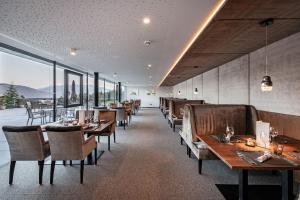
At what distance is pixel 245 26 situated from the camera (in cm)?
284

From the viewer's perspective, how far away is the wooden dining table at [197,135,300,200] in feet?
5.47

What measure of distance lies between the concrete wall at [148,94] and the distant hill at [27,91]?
1577cm

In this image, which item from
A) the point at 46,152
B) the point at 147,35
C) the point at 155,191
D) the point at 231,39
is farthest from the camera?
the point at 147,35

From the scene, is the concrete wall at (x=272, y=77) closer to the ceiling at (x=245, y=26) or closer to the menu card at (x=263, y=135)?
the ceiling at (x=245, y=26)

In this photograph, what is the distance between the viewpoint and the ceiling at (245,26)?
220cm

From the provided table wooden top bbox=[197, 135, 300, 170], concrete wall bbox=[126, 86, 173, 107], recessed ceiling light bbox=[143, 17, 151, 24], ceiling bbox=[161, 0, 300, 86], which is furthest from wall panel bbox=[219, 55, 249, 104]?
concrete wall bbox=[126, 86, 173, 107]

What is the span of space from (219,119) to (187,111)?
2.31ft

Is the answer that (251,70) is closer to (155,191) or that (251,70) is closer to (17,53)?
(155,191)

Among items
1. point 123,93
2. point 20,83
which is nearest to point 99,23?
point 20,83

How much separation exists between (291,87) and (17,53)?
6394mm

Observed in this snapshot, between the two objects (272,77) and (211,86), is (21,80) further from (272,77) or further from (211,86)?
(211,86)

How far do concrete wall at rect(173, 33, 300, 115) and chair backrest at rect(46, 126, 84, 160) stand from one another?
360cm

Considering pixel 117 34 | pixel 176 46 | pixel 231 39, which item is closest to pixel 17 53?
pixel 117 34

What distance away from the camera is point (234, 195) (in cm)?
268
